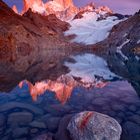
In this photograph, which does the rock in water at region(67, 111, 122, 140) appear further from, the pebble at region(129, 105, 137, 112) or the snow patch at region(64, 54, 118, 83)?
the snow patch at region(64, 54, 118, 83)

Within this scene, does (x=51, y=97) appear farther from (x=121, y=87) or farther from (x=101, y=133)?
(x=101, y=133)

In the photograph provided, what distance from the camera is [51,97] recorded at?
851 inches

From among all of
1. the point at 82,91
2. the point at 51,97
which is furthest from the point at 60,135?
the point at 82,91

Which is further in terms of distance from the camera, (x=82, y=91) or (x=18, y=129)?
(x=82, y=91)

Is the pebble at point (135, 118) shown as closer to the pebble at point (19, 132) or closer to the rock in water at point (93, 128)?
the rock in water at point (93, 128)

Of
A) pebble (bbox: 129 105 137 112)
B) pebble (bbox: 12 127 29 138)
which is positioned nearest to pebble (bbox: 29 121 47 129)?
pebble (bbox: 12 127 29 138)

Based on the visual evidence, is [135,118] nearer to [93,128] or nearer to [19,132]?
[93,128]

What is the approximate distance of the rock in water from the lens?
11.3 meters

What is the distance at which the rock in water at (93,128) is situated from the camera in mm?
11289

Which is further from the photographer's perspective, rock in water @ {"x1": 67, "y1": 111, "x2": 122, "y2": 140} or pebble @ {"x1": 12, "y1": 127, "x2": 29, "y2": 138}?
pebble @ {"x1": 12, "y1": 127, "x2": 29, "y2": 138}

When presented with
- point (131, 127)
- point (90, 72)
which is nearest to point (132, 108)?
point (131, 127)

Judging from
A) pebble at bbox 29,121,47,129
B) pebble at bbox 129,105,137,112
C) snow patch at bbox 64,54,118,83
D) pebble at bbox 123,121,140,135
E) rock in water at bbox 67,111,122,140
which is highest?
snow patch at bbox 64,54,118,83

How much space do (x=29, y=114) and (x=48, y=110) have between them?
5.16ft

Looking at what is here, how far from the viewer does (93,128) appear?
448 inches
